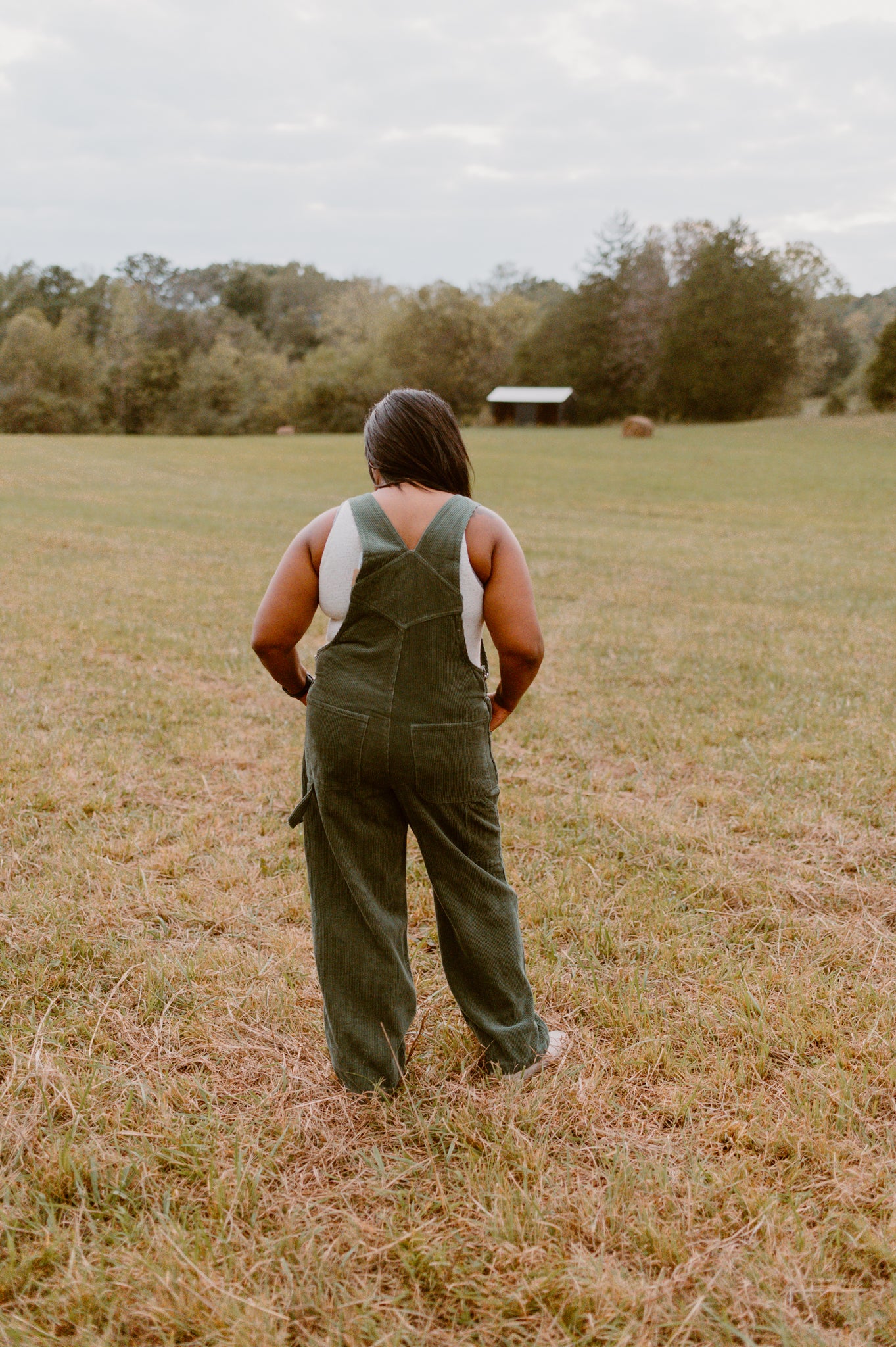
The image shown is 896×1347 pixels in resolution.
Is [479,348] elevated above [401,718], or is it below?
above

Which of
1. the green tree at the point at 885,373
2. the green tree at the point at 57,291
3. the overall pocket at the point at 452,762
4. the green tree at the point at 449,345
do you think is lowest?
the overall pocket at the point at 452,762

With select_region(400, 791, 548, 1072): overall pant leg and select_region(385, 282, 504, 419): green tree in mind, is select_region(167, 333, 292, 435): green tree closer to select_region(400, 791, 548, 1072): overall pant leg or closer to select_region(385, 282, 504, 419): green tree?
select_region(385, 282, 504, 419): green tree

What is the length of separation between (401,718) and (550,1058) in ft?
3.74

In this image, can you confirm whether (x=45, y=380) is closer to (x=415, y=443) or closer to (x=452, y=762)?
(x=415, y=443)

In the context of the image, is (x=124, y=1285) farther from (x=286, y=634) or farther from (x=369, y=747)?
(x=286, y=634)

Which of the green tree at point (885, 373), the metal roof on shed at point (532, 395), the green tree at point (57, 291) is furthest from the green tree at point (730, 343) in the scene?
the green tree at point (57, 291)

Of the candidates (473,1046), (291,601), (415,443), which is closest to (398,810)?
(291,601)

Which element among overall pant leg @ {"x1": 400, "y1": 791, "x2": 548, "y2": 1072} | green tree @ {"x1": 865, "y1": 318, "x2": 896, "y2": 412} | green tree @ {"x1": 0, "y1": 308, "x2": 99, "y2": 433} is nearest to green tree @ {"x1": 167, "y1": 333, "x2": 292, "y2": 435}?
green tree @ {"x1": 0, "y1": 308, "x2": 99, "y2": 433}

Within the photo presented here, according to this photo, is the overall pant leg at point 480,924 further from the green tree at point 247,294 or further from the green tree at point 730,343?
the green tree at point 247,294

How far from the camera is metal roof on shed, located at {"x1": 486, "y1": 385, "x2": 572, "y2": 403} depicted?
52.5 meters

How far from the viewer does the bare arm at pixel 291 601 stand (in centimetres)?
222

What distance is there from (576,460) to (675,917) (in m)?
29.5

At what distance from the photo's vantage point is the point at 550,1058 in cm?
259

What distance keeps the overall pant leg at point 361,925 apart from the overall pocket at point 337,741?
4 centimetres
